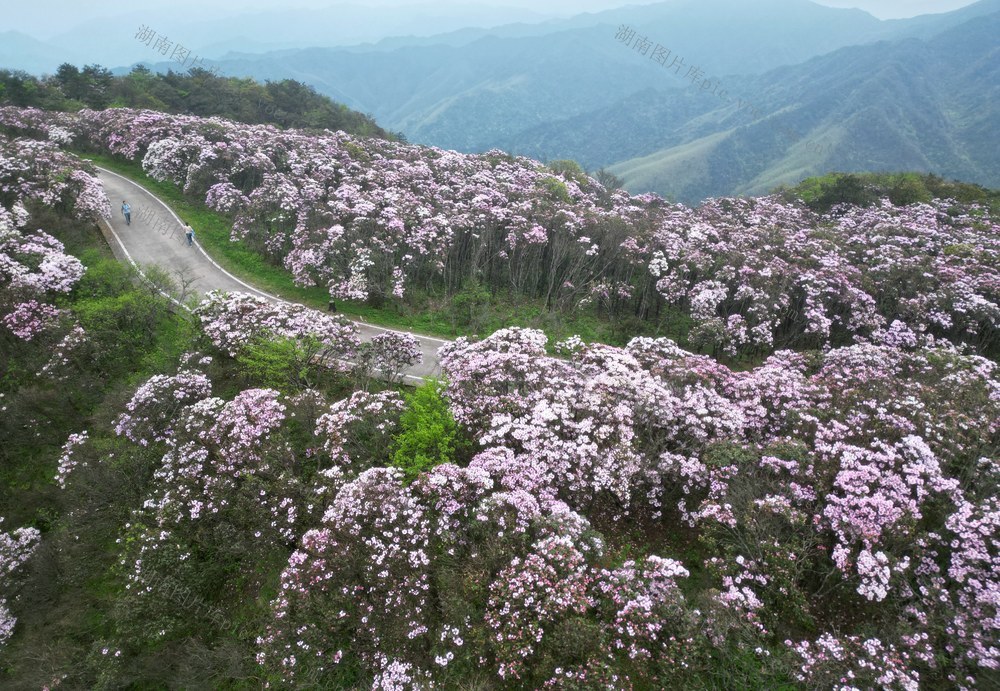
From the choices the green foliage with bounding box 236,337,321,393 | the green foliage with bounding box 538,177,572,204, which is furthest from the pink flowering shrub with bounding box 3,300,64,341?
the green foliage with bounding box 538,177,572,204

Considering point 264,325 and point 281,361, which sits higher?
point 264,325

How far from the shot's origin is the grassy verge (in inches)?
1197

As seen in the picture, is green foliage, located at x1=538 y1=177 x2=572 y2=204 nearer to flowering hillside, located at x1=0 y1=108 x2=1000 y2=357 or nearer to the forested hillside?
flowering hillside, located at x1=0 y1=108 x2=1000 y2=357

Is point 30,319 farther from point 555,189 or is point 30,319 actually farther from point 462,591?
point 555,189

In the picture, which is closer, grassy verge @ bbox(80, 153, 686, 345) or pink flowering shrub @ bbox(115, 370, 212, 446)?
pink flowering shrub @ bbox(115, 370, 212, 446)

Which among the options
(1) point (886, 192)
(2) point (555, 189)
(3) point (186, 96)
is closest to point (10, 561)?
(2) point (555, 189)

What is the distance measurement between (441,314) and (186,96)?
2363 inches

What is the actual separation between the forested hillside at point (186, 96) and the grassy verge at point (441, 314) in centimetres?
3920

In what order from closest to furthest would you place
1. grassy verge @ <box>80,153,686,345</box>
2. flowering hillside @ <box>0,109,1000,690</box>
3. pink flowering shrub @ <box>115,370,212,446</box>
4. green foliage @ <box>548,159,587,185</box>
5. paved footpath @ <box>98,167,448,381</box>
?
flowering hillside @ <box>0,109,1000,690</box>, pink flowering shrub @ <box>115,370,212,446</box>, paved footpath @ <box>98,167,448,381</box>, grassy verge @ <box>80,153,686,345</box>, green foliage @ <box>548,159,587,185</box>

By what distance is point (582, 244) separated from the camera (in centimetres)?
3378

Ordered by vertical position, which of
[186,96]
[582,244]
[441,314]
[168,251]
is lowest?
[441,314]

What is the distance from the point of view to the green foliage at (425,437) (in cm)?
1570

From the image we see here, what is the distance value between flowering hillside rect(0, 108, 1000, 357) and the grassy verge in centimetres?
94

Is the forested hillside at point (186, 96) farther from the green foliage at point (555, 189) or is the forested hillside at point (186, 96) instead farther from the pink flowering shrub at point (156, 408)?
the pink flowering shrub at point (156, 408)
